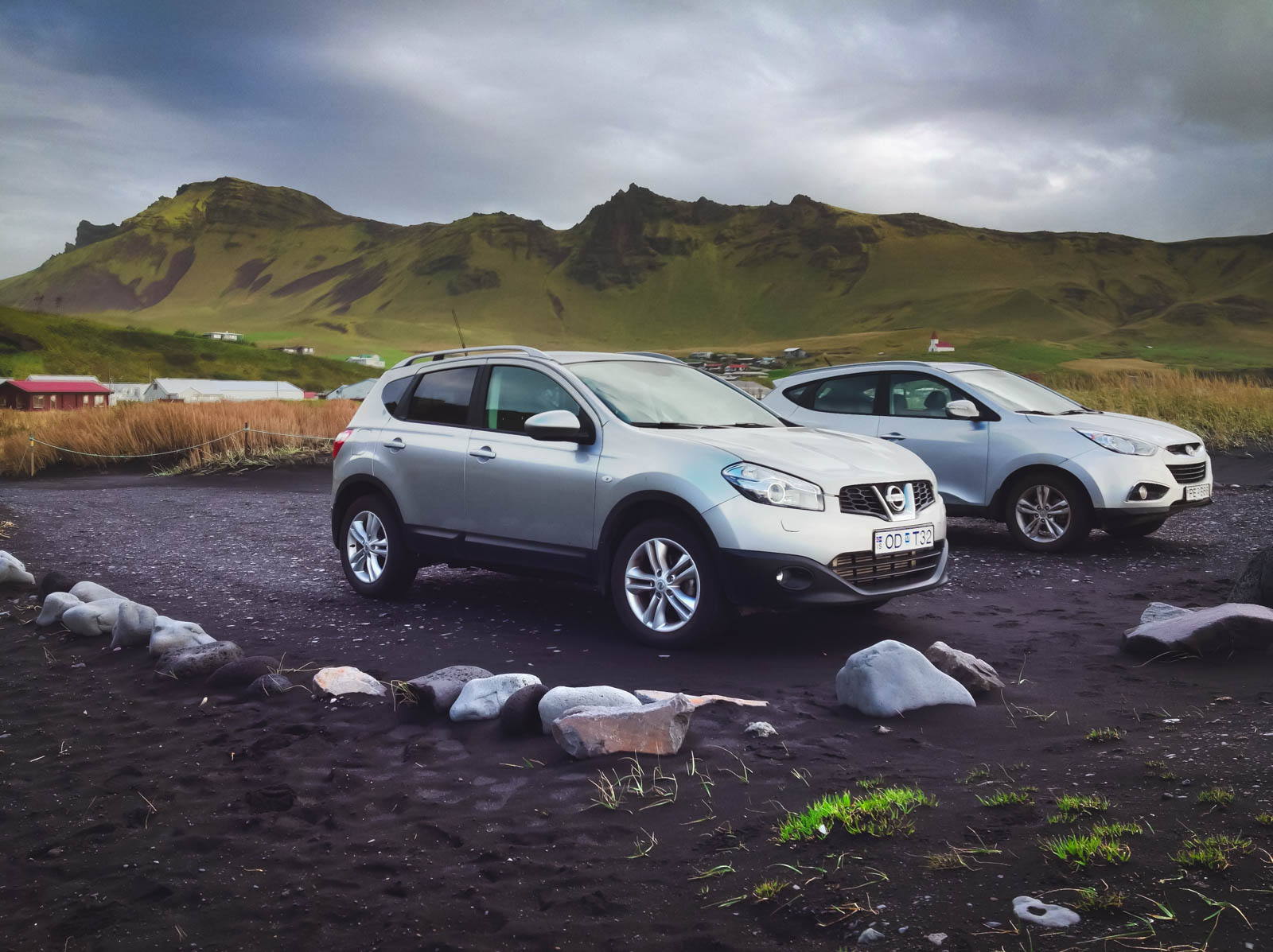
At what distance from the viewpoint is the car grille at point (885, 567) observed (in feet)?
21.3

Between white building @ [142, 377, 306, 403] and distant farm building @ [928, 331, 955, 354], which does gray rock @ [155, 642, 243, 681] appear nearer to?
white building @ [142, 377, 306, 403]

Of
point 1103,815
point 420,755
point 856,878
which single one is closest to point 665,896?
point 856,878

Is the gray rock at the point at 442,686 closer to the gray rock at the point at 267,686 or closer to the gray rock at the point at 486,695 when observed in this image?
the gray rock at the point at 486,695

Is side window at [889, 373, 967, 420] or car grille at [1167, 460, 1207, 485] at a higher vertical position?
side window at [889, 373, 967, 420]

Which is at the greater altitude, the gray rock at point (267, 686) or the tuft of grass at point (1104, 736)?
the tuft of grass at point (1104, 736)

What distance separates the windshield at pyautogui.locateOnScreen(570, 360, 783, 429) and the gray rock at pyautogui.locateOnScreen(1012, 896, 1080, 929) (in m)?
4.44

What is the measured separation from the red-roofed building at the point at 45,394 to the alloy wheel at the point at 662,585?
103 m

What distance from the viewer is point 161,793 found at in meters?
4.51

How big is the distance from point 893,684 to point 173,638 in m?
4.42

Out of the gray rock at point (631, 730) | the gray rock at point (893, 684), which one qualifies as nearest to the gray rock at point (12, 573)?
the gray rock at point (631, 730)

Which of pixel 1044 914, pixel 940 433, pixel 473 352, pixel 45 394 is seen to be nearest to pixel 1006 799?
pixel 1044 914

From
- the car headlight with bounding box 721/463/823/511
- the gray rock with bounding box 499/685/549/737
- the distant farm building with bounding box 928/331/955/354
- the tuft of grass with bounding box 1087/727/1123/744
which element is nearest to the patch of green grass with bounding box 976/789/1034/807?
the tuft of grass with bounding box 1087/727/1123/744

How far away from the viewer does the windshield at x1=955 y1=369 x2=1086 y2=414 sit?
1110 cm

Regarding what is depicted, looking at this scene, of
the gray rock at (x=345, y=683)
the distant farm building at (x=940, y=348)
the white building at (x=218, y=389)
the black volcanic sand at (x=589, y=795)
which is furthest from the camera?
the distant farm building at (x=940, y=348)
